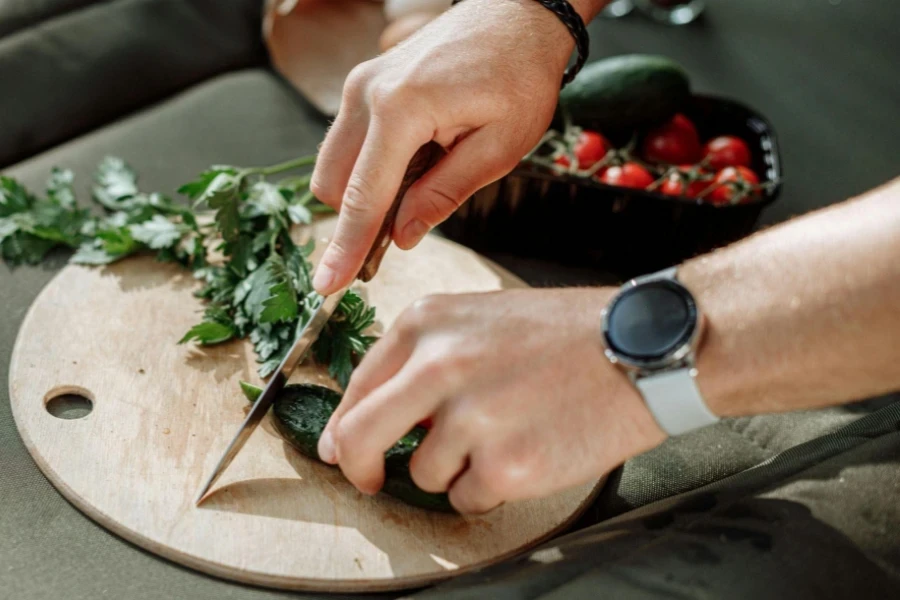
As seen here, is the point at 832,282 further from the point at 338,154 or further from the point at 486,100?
the point at 338,154

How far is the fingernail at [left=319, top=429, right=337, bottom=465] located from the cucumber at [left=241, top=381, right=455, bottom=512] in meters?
0.05

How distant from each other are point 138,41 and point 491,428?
1.50 metres

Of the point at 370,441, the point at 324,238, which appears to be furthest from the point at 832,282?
the point at 324,238

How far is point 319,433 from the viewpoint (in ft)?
3.73

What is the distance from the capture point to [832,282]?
850 mm

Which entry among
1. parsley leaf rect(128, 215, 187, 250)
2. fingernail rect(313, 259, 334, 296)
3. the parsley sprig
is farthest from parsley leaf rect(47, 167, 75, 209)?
fingernail rect(313, 259, 334, 296)

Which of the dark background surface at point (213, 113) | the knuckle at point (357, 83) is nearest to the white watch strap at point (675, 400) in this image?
the dark background surface at point (213, 113)

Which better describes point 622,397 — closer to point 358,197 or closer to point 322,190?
point 358,197

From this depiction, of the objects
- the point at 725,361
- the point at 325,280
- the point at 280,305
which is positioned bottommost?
the point at 280,305

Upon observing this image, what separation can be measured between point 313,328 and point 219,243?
42 cm

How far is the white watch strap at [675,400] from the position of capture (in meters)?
0.87

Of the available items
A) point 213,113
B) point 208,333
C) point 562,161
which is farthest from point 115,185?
point 562,161

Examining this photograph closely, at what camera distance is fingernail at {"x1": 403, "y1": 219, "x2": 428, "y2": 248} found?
1241 mm

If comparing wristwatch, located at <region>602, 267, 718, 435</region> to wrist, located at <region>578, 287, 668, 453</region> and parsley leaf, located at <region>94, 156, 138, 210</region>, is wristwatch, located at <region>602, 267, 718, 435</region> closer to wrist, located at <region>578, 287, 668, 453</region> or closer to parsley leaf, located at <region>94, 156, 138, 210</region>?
wrist, located at <region>578, 287, 668, 453</region>
